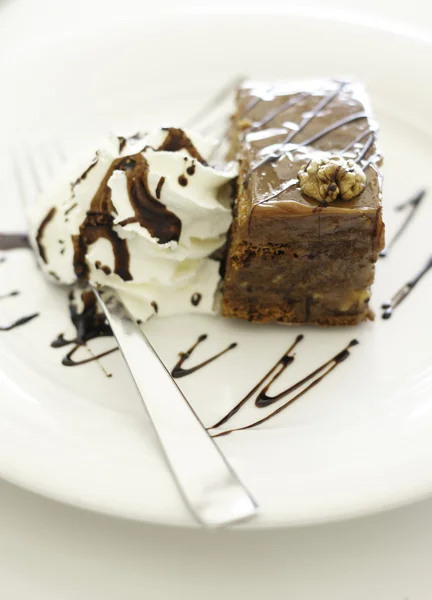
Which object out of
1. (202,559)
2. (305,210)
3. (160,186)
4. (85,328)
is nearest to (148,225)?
(160,186)

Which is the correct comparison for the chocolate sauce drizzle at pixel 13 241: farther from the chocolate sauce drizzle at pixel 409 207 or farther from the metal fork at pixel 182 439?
the chocolate sauce drizzle at pixel 409 207

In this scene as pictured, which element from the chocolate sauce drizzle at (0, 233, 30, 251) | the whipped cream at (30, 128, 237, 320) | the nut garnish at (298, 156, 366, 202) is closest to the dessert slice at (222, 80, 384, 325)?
the nut garnish at (298, 156, 366, 202)

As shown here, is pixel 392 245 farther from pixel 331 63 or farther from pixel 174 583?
pixel 174 583

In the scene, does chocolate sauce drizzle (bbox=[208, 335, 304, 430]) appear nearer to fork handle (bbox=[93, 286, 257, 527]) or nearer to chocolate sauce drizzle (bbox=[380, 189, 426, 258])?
fork handle (bbox=[93, 286, 257, 527])

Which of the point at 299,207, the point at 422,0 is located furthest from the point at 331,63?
the point at 299,207

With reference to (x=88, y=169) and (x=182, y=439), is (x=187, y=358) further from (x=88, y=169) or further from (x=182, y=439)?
(x=88, y=169)
